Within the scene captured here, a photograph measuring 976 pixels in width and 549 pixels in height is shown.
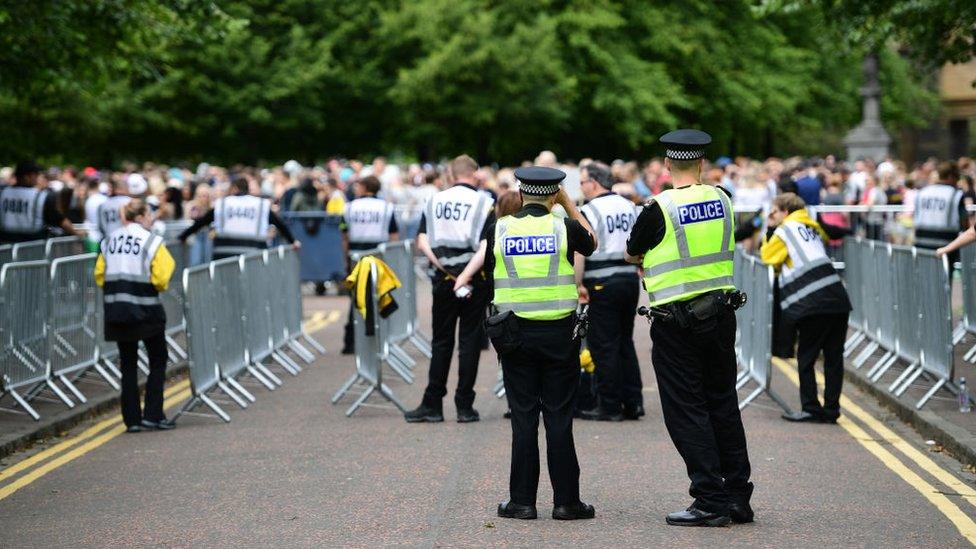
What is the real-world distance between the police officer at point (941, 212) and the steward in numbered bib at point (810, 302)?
14.5 feet

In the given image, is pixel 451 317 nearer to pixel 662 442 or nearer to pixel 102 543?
pixel 662 442

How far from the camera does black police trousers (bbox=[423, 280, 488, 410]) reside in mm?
11820

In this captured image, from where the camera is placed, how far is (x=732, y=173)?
102ft

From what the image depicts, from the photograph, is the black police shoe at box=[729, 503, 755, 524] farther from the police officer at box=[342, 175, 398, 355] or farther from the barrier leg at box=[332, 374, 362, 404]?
the police officer at box=[342, 175, 398, 355]

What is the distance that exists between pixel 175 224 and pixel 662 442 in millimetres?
14479

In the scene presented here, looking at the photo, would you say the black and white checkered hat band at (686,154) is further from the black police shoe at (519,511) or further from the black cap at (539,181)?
the black police shoe at (519,511)

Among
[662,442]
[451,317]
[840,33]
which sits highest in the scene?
[840,33]

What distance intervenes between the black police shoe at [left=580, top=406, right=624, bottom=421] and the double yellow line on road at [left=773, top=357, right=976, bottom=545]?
1.65 meters

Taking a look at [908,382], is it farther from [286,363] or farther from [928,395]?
[286,363]

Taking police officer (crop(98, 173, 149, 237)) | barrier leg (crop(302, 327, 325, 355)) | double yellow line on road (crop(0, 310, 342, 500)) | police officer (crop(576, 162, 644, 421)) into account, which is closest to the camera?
double yellow line on road (crop(0, 310, 342, 500))

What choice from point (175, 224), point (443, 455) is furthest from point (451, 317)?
point (175, 224)

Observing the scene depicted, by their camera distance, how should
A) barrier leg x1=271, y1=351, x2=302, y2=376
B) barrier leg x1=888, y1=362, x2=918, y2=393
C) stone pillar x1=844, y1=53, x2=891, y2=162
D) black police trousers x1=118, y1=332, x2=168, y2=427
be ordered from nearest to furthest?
black police trousers x1=118, y1=332, x2=168, y2=427 < barrier leg x1=888, y1=362, x2=918, y2=393 < barrier leg x1=271, y1=351, x2=302, y2=376 < stone pillar x1=844, y1=53, x2=891, y2=162

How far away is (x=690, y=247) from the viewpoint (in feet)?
26.8

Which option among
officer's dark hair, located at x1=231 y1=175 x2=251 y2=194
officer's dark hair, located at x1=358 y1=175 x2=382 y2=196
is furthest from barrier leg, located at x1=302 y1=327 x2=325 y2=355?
officer's dark hair, located at x1=231 y1=175 x2=251 y2=194
